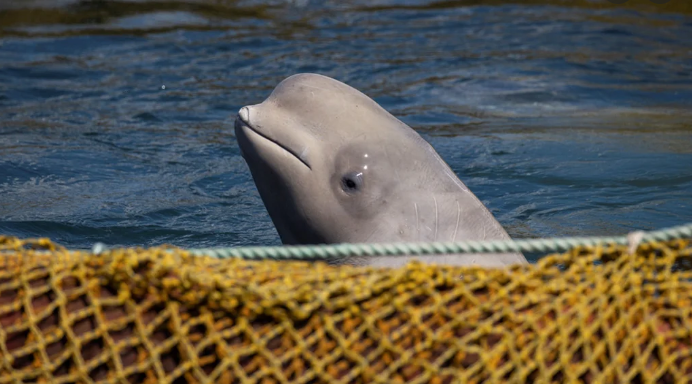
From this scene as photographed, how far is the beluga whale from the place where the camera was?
414 centimetres

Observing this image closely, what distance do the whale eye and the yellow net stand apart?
1.58m

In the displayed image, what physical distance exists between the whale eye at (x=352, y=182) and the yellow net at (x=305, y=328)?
62.2 inches

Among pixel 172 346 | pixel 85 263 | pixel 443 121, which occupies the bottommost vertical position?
pixel 443 121

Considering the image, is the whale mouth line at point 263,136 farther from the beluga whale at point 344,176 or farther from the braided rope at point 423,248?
the braided rope at point 423,248

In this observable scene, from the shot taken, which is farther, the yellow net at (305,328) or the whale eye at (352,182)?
the whale eye at (352,182)

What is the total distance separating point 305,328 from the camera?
2.46 meters

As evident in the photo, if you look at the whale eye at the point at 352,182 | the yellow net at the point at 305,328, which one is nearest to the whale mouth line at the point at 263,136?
the whale eye at the point at 352,182

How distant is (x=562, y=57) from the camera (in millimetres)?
13438

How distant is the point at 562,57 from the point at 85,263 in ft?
38.7

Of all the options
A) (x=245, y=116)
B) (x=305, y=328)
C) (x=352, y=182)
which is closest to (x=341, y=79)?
(x=245, y=116)

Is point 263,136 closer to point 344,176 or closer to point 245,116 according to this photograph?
point 245,116

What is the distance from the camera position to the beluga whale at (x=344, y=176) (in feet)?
13.6

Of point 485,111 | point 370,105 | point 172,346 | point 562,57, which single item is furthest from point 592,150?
point 172,346

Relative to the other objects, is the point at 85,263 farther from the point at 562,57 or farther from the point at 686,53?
the point at 686,53
